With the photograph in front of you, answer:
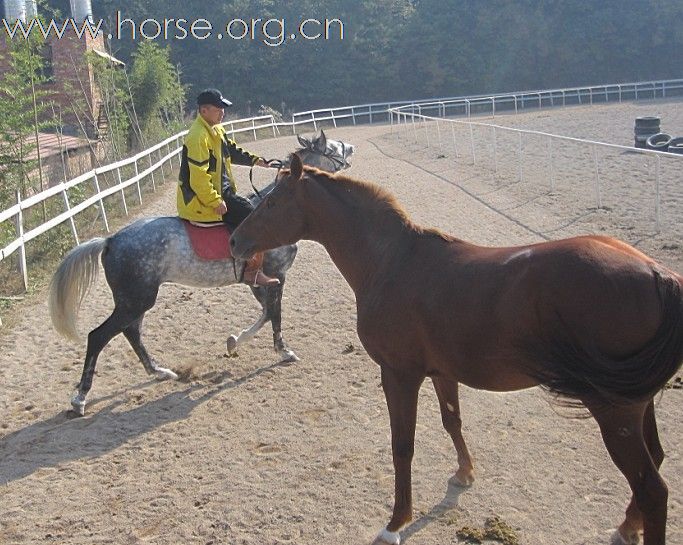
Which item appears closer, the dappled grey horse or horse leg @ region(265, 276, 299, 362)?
the dappled grey horse

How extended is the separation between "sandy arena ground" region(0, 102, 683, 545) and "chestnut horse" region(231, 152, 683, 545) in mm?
389

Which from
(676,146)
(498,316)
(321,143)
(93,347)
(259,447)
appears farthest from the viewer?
(676,146)

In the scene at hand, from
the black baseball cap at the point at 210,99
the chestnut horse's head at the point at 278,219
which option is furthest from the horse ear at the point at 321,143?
the chestnut horse's head at the point at 278,219

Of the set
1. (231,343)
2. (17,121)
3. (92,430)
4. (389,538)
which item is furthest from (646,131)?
(389,538)

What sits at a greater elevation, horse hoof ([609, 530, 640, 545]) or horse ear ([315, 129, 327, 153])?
horse ear ([315, 129, 327, 153])

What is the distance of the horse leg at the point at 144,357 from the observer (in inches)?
265

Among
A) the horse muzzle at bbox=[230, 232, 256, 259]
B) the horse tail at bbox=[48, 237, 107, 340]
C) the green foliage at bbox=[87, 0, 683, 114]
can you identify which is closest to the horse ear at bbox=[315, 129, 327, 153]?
the horse tail at bbox=[48, 237, 107, 340]

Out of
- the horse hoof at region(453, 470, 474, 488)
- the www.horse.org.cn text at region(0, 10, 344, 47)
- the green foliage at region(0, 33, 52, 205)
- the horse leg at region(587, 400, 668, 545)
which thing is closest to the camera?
the horse leg at region(587, 400, 668, 545)

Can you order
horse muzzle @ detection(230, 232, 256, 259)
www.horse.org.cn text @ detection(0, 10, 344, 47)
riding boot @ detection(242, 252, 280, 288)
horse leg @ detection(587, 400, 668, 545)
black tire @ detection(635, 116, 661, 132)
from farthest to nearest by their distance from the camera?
1. www.horse.org.cn text @ detection(0, 10, 344, 47)
2. black tire @ detection(635, 116, 661, 132)
3. riding boot @ detection(242, 252, 280, 288)
4. horse muzzle @ detection(230, 232, 256, 259)
5. horse leg @ detection(587, 400, 668, 545)

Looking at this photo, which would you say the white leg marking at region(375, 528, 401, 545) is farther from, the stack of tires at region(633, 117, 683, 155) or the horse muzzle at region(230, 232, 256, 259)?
the stack of tires at region(633, 117, 683, 155)

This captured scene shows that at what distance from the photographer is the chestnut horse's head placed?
466 cm

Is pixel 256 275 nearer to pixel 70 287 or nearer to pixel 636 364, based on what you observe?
pixel 70 287

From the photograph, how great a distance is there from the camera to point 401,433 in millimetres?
4059

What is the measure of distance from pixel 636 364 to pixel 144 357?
187 inches
